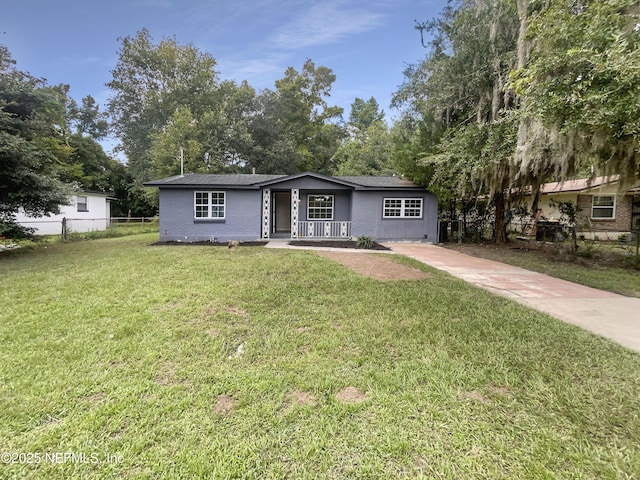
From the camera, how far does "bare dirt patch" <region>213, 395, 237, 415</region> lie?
87.1 inches

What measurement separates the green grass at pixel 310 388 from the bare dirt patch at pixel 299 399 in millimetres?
42

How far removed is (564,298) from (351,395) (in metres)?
4.55

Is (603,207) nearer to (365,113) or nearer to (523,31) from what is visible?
(523,31)

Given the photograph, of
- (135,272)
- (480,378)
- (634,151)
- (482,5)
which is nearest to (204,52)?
(482,5)

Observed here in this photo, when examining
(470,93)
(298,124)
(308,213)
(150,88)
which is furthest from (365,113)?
(470,93)

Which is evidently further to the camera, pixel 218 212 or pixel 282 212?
pixel 282 212

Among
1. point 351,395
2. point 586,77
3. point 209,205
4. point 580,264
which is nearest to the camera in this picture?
point 351,395

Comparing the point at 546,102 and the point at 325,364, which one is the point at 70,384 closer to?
the point at 325,364

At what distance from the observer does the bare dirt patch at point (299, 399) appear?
2297mm

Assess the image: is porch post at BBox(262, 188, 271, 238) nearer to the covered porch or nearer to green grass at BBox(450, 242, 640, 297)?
the covered porch

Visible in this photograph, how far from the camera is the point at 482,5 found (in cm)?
873

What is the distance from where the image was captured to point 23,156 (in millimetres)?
8117

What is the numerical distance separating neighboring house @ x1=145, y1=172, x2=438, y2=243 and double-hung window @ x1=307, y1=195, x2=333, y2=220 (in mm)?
381

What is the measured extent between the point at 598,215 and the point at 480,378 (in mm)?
18067
